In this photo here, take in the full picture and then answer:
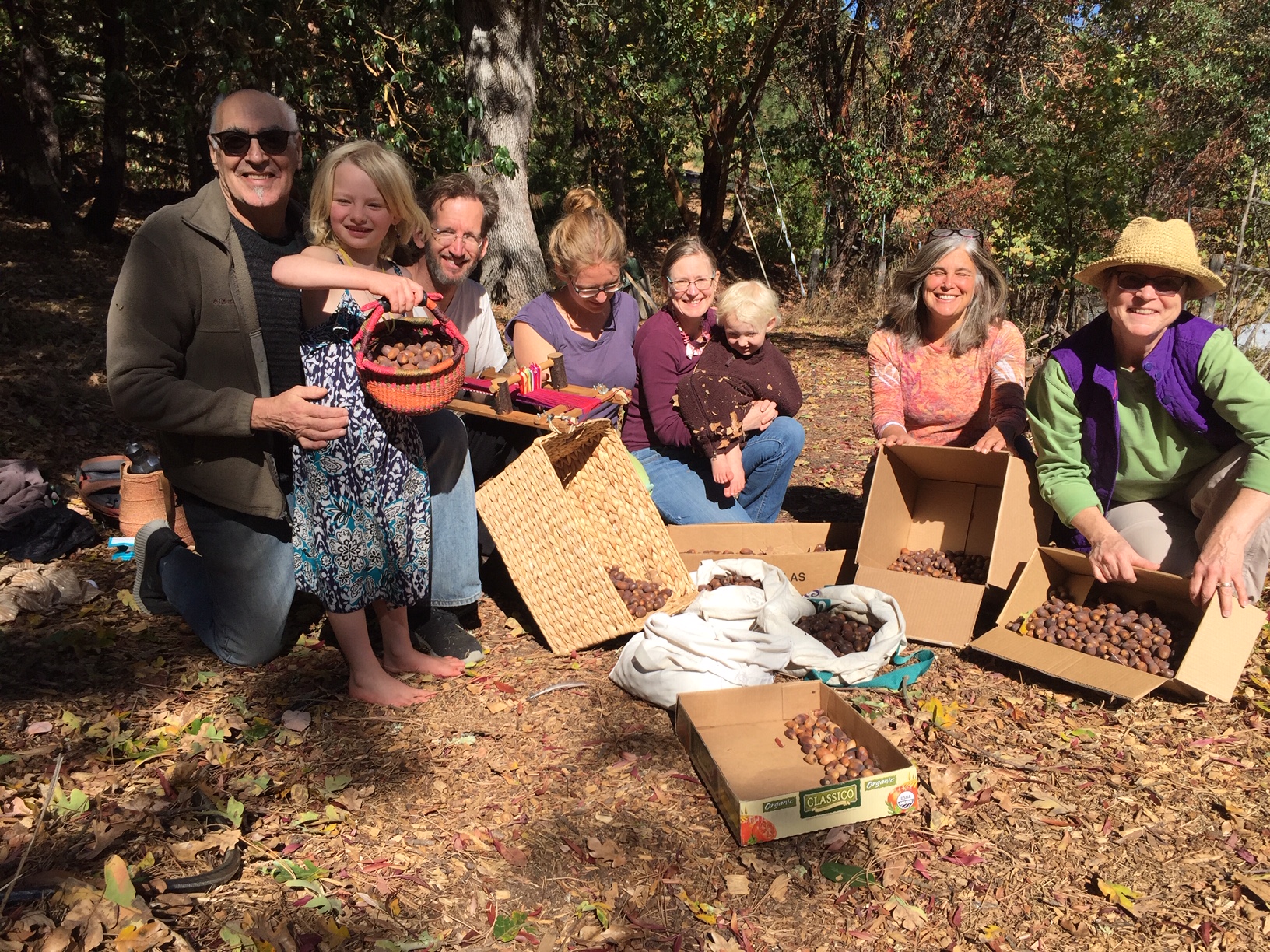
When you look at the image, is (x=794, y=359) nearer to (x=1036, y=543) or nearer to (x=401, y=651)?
(x=1036, y=543)

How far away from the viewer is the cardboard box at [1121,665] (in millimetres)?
2936

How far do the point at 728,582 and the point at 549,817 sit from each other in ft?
4.58

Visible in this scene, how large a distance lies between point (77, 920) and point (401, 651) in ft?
4.59

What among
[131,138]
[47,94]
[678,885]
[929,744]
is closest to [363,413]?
[678,885]

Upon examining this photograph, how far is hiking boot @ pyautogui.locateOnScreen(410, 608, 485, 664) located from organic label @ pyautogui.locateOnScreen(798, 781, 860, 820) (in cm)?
147

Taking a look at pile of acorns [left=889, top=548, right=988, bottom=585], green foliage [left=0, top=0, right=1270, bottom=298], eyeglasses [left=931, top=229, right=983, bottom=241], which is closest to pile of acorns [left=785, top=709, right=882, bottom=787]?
pile of acorns [left=889, top=548, right=988, bottom=585]

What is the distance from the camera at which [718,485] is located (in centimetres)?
442

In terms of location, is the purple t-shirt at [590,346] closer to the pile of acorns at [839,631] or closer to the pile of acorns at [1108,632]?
the pile of acorns at [839,631]

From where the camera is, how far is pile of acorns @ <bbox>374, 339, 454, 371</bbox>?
277 centimetres

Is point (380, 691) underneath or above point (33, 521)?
underneath

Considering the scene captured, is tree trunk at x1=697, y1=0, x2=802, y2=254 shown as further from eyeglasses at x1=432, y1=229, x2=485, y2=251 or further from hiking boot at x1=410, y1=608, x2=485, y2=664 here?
hiking boot at x1=410, y1=608, x2=485, y2=664

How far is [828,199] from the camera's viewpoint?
1429 centimetres

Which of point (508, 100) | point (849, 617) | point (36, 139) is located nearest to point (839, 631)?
point (849, 617)

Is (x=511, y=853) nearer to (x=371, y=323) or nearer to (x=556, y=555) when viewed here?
(x=556, y=555)
